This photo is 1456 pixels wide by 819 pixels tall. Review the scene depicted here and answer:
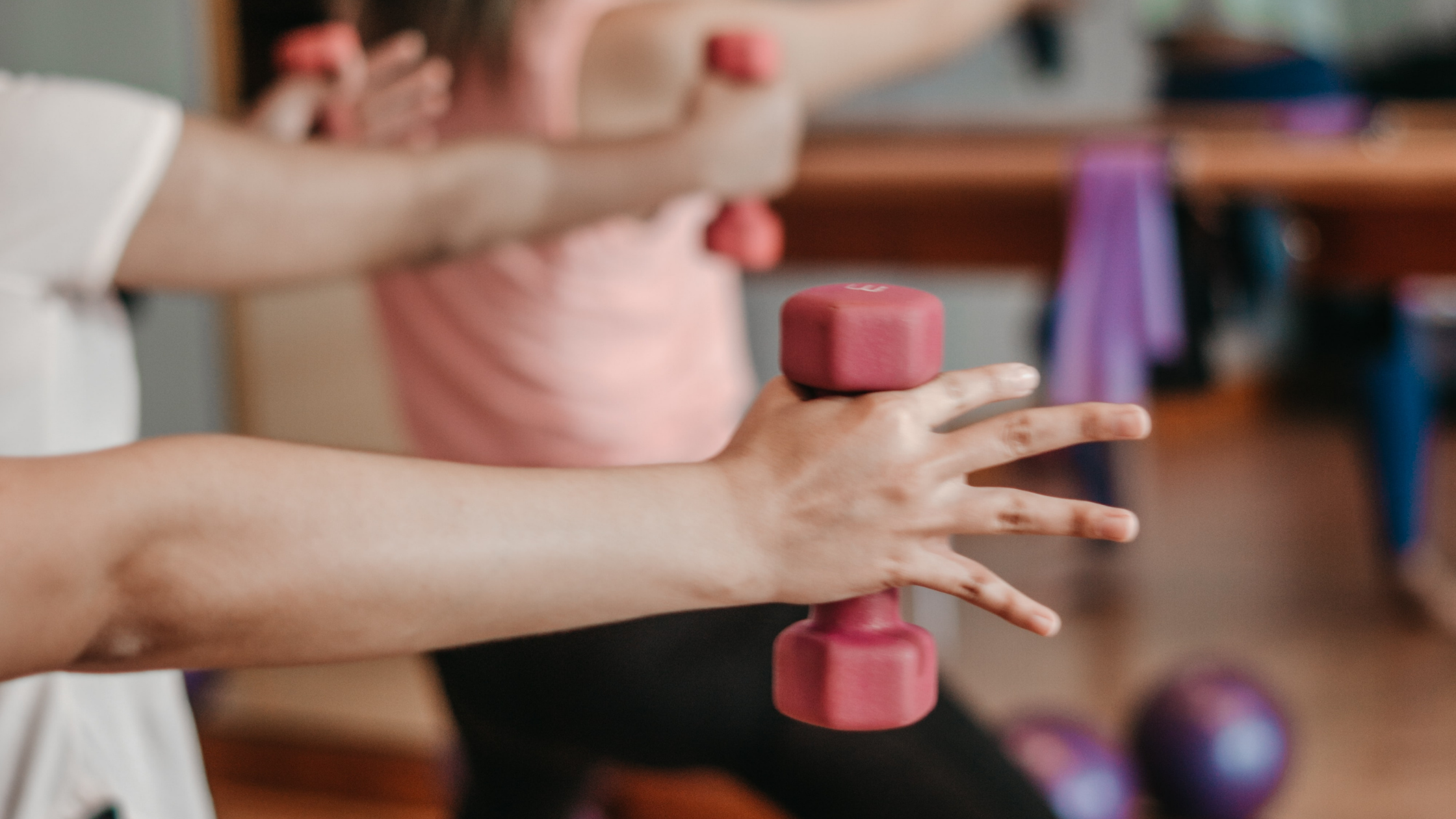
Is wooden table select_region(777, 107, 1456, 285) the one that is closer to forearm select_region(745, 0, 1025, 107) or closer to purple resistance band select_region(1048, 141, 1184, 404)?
purple resistance band select_region(1048, 141, 1184, 404)

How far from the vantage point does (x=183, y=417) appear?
8.35 ft

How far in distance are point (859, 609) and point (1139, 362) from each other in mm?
1001

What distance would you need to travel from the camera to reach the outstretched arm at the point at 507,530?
0.42 metres

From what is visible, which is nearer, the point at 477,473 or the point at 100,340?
the point at 477,473

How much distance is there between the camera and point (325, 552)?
0.44 m

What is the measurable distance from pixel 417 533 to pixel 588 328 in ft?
2.00

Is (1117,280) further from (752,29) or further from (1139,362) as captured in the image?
(752,29)

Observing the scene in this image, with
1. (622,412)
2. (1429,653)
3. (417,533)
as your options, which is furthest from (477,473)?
(1429,653)

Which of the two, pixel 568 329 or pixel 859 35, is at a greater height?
pixel 859 35

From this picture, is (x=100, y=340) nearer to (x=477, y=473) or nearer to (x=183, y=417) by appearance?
(x=477, y=473)

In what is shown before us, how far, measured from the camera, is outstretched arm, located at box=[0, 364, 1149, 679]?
42 centimetres

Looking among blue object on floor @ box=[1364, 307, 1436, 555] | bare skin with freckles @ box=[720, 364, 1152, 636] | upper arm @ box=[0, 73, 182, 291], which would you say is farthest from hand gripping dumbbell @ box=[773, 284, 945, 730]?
blue object on floor @ box=[1364, 307, 1436, 555]

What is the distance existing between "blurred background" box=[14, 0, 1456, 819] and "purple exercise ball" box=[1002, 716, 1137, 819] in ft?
0.11

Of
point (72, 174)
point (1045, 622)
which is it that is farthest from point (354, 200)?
point (1045, 622)
